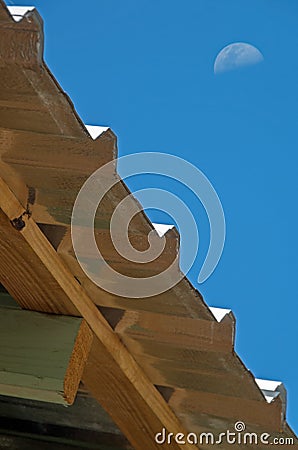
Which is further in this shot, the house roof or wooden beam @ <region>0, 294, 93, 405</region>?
wooden beam @ <region>0, 294, 93, 405</region>

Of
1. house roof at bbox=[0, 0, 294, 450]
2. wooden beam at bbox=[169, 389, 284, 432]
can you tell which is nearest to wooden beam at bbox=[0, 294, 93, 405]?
house roof at bbox=[0, 0, 294, 450]

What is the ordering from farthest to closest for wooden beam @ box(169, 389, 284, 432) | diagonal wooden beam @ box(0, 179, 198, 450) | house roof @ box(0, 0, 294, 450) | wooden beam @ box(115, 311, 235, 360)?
wooden beam @ box(169, 389, 284, 432), wooden beam @ box(115, 311, 235, 360), diagonal wooden beam @ box(0, 179, 198, 450), house roof @ box(0, 0, 294, 450)

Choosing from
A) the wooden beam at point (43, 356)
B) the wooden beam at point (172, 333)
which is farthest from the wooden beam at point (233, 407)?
the wooden beam at point (43, 356)

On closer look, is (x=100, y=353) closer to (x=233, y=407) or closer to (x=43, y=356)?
(x=43, y=356)

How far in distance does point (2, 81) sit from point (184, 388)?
0.97 m

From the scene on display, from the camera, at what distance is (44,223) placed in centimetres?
175

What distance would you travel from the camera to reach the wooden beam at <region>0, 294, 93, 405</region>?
6.16ft

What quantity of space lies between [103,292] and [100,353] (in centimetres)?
19

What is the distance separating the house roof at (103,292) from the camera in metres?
1.41

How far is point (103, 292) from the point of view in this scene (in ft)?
6.27

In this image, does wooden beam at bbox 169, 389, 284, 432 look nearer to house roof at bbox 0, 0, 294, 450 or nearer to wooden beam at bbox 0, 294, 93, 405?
house roof at bbox 0, 0, 294, 450

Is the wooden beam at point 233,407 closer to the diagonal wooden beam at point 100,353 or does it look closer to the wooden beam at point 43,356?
the diagonal wooden beam at point 100,353

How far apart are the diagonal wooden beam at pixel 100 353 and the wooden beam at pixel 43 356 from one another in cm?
3

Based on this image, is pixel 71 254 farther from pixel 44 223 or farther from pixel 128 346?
pixel 128 346
